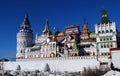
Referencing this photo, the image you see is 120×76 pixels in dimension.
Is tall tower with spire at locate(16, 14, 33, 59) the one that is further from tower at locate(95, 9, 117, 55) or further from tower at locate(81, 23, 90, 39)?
tower at locate(95, 9, 117, 55)

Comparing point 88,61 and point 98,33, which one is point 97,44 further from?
point 88,61

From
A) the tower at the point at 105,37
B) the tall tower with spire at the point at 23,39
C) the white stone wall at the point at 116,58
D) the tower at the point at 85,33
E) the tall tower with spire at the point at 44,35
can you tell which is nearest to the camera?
the white stone wall at the point at 116,58

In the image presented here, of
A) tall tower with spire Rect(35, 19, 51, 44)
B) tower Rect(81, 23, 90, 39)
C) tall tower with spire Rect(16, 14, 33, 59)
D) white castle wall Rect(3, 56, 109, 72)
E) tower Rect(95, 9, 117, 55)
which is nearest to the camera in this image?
white castle wall Rect(3, 56, 109, 72)

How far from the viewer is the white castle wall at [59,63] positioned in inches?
1972

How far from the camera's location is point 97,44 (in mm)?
56125

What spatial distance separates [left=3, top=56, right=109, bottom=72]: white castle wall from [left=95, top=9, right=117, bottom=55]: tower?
632 cm

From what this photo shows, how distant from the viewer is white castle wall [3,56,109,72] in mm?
50094

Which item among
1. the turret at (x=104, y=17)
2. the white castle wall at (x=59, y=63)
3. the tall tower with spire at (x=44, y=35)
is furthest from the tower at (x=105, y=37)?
the tall tower with spire at (x=44, y=35)

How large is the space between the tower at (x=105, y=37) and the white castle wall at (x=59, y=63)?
632cm

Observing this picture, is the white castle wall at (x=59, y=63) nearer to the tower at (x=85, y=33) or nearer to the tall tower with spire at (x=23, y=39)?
the tall tower with spire at (x=23, y=39)

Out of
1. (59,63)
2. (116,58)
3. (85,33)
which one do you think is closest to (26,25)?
(85,33)

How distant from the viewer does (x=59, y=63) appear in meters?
54.9

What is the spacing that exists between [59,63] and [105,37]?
49.3 ft

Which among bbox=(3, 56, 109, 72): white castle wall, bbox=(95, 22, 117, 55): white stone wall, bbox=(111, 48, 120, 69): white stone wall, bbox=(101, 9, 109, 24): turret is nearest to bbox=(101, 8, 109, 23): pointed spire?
bbox=(101, 9, 109, 24): turret
